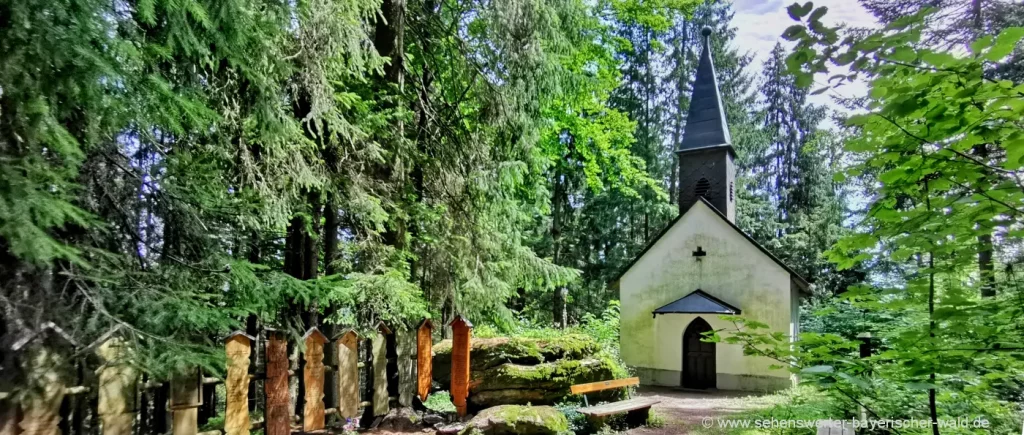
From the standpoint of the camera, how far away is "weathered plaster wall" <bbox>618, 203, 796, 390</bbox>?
14016 millimetres

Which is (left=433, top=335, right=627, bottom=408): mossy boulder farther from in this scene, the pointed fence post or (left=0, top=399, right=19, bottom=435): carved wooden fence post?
(left=0, top=399, right=19, bottom=435): carved wooden fence post

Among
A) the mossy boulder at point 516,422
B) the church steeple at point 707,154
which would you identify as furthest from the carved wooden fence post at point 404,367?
the church steeple at point 707,154

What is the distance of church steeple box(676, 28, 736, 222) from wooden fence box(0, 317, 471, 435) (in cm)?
1220

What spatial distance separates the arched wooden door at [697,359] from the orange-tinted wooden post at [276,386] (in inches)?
497

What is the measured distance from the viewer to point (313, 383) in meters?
4.50

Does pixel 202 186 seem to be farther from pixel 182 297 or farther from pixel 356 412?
pixel 356 412

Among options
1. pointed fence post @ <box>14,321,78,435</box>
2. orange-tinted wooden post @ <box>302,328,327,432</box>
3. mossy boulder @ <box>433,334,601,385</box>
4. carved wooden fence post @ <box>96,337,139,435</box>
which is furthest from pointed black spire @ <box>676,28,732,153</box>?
pointed fence post @ <box>14,321,78,435</box>

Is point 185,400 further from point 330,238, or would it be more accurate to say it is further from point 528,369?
point 528,369

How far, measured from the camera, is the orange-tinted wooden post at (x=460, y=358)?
587 centimetres

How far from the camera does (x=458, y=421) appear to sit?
638 centimetres

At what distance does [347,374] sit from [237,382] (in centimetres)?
112

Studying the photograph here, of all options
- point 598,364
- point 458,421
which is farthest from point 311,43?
point 598,364

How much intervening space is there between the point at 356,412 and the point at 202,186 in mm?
2519

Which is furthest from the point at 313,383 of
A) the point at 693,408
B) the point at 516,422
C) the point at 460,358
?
the point at 693,408
